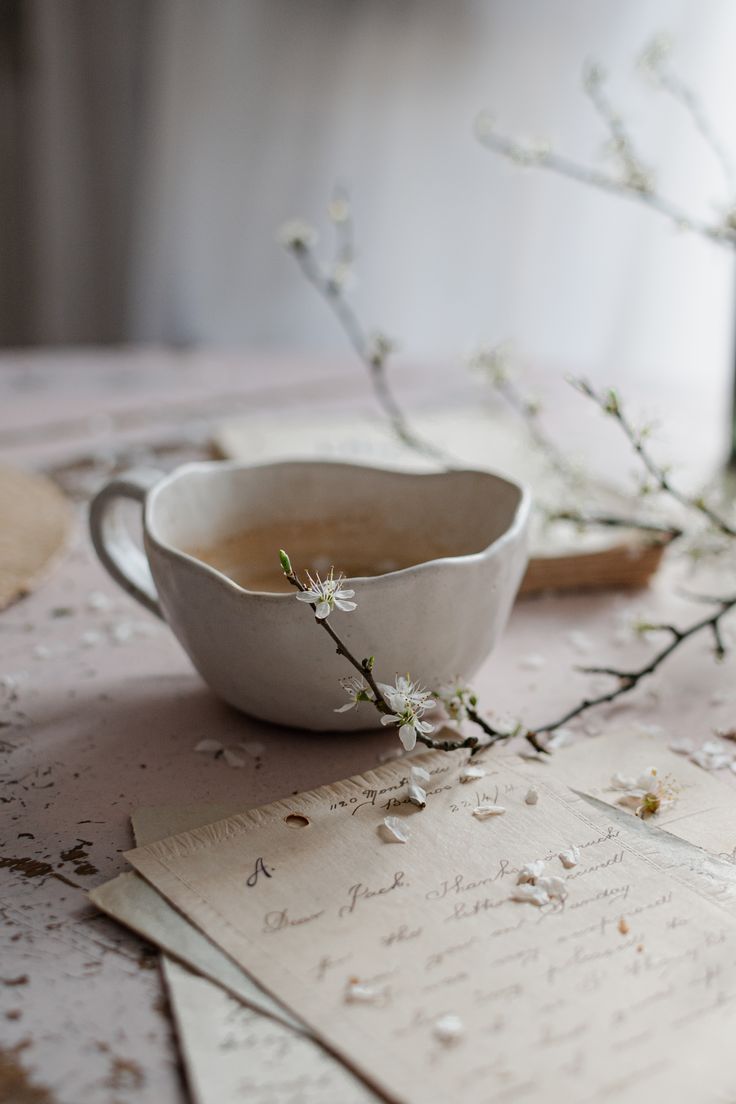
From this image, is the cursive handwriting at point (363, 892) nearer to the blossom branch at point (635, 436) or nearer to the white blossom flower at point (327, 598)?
the white blossom flower at point (327, 598)

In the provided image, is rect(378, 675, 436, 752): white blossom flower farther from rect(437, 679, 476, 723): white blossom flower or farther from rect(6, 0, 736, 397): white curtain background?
rect(6, 0, 736, 397): white curtain background

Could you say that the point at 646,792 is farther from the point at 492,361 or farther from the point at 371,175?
the point at 371,175

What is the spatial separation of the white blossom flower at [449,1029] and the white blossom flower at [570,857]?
87 mm

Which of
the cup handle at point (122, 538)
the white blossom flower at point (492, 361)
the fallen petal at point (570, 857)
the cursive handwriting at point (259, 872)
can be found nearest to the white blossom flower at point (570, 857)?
the fallen petal at point (570, 857)

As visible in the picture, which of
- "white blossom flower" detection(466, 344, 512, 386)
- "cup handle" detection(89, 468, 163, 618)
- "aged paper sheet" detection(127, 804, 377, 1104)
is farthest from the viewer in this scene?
"white blossom flower" detection(466, 344, 512, 386)

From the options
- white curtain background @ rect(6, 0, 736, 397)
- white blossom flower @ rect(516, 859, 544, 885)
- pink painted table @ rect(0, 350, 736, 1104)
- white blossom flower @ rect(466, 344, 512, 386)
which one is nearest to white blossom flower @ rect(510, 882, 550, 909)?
white blossom flower @ rect(516, 859, 544, 885)

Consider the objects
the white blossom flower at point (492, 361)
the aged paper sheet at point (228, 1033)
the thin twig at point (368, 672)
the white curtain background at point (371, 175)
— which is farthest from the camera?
the white curtain background at point (371, 175)

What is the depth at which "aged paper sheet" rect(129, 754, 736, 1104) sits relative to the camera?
11.9 inches

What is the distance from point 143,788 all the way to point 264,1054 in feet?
0.53

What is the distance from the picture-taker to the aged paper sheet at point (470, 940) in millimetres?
301

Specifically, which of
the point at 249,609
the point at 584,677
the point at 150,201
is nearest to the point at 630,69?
the point at 150,201

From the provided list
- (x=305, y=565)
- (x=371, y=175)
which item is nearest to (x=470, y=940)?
(x=305, y=565)

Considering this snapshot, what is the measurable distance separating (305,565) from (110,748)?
0.48 ft

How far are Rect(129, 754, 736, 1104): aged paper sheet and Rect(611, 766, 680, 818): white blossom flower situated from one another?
0.02 metres
